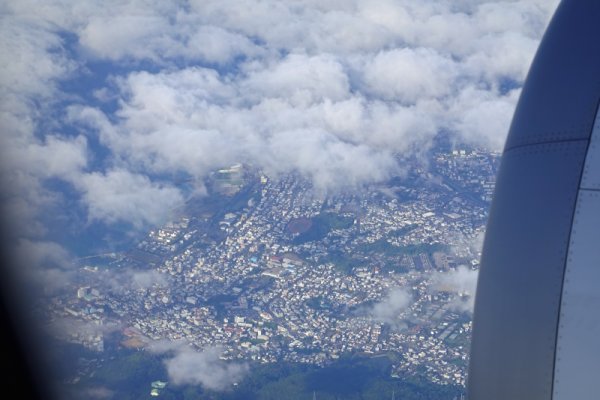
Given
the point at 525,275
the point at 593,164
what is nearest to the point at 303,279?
the point at 525,275

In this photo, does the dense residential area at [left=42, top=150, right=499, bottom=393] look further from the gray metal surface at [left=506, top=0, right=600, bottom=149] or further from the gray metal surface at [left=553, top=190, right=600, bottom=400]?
the gray metal surface at [left=553, top=190, right=600, bottom=400]

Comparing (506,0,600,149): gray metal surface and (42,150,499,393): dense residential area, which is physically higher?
(42,150,499,393): dense residential area

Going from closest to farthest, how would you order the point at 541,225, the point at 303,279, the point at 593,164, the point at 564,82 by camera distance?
1. the point at 593,164
2. the point at 541,225
3. the point at 564,82
4. the point at 303,279

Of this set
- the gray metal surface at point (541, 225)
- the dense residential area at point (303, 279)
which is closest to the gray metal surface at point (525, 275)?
the gray metal surface at point (541, 225)

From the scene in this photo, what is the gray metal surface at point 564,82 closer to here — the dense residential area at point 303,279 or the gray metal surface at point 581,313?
the gray metal surface at point 581,313

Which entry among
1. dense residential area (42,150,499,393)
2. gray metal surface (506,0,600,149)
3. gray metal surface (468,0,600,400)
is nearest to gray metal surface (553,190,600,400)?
gray metal surface (468,0,600,400)

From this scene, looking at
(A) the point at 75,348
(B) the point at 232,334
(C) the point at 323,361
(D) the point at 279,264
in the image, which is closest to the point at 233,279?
(D) the point at 279,264

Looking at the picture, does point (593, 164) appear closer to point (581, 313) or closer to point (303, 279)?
point (581, 313)

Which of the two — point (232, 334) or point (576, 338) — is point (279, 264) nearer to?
point (232, 334)
